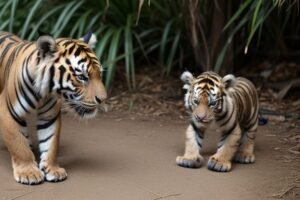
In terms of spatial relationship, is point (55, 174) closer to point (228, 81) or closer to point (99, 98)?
point (99, 98)

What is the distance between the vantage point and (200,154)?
17.5 ft

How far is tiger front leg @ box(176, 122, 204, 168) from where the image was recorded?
504cm

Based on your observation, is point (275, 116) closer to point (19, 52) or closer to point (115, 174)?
point (115, 174)

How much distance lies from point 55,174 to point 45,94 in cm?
59

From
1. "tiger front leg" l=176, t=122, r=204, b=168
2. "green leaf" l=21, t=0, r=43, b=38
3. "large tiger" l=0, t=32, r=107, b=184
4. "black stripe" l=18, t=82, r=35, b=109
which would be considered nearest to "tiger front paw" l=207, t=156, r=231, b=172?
"tiger front leg" l=176, t=122, r=204, b=168

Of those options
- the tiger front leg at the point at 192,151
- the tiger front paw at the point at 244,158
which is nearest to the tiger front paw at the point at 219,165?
the tiger front leg at the point at 192,151

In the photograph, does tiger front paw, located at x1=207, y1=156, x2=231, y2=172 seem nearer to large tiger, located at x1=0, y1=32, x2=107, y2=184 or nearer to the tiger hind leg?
the tiger hind leg

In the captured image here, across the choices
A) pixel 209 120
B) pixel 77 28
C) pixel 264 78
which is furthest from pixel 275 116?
pixel 77 28

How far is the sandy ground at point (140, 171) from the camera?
177 inches

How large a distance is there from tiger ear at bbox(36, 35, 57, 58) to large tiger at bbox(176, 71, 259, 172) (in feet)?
3.59

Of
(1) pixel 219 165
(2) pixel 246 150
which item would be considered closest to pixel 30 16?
(2) pixel 246 150

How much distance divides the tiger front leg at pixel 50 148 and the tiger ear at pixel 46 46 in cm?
58

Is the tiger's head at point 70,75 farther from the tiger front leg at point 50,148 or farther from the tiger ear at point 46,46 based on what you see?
the tiger front leg at point 50,148

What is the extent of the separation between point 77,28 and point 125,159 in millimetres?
2689
